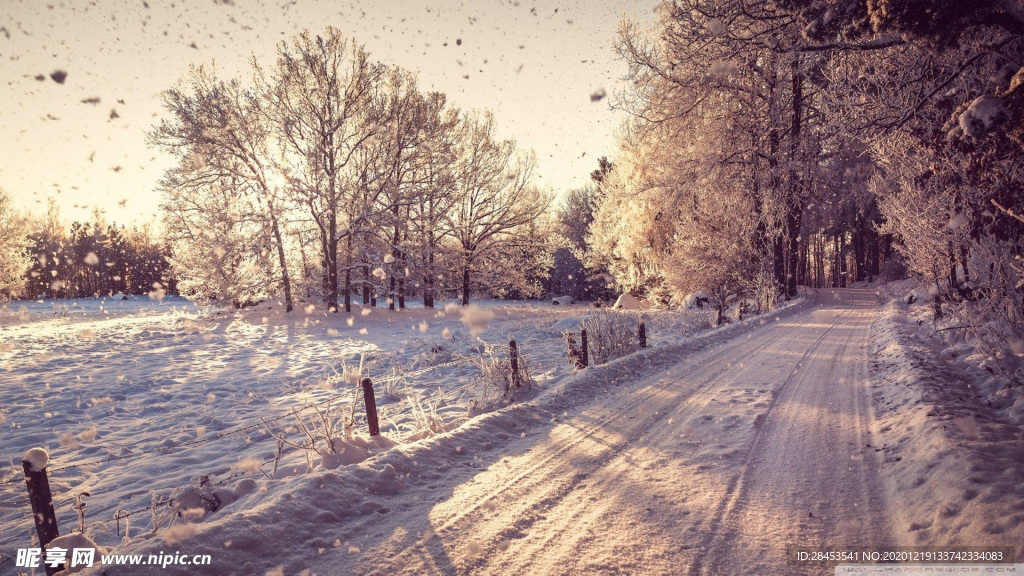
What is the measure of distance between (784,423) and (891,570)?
290cm

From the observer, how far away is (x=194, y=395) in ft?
32.4

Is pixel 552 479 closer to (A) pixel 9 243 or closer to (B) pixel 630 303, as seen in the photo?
(B) pixel 630 303

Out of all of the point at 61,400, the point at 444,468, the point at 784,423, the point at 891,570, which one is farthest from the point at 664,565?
the point at 61,400

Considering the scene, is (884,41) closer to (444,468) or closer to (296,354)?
(444,468)

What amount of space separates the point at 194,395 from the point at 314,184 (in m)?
15.4

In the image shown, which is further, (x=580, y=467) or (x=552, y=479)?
(x=580, y=467)

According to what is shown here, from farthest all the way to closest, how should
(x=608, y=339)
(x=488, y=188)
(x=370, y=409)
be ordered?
(x=488, y=188)
(x=608, y=339)
(x=370, y=409)

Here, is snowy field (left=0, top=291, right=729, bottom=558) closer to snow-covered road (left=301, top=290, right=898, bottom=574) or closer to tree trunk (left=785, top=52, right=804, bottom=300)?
snow-covered road (left=301, top=290, right=898, bottom=574)

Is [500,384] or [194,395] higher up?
[500,384]

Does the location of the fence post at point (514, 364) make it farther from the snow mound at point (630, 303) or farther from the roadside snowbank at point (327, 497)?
the snow mound at point (630, 303)

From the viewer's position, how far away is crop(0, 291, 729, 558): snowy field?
553 cm

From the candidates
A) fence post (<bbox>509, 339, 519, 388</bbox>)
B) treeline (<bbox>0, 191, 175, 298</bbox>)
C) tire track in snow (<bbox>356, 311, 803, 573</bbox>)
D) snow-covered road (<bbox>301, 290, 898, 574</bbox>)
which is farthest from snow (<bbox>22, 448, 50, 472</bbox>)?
treeline (<bbox>0, 191, 175, 298</bbox>)

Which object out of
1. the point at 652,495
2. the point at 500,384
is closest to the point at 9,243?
the point at 500,384

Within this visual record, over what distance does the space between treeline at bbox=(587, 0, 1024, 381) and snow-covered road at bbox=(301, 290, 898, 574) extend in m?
3.30
